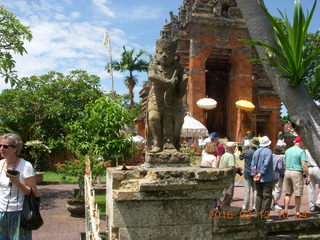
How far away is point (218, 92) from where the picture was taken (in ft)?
80.7

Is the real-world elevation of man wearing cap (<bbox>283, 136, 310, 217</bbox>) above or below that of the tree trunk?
below

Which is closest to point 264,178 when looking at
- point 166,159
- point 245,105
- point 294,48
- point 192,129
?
point 166,159

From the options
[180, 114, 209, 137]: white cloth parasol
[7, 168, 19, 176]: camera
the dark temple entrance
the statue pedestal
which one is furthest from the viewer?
the dark temple entrance

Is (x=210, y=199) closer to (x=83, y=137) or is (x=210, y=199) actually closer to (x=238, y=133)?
(x=83, y=137)

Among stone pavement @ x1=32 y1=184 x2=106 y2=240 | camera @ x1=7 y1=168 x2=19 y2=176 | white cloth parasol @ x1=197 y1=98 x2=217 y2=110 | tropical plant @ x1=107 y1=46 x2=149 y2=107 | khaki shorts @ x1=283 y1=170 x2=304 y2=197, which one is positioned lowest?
stone pavement @ x1=32 y1=184 x2=106 y2=240

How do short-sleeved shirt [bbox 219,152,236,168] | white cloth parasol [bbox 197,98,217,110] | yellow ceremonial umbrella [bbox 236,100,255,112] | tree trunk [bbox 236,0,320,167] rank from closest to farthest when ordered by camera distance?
tree trunk [bbox 236,0,320,167]
short-sleeved shirt [bbox 219,152,236,168]
white cloth parasol [bbox 197,98,217,110]
yellow ceremonial umbrella [bbox 236,100,255,112]

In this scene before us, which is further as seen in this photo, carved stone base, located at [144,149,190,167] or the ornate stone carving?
the ornate stone carving

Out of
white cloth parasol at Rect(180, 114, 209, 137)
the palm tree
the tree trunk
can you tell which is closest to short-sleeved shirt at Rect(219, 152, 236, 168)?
the tree trunk

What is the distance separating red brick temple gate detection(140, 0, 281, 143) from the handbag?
1648 cm

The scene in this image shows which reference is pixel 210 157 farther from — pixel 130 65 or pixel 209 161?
pixel 130 65

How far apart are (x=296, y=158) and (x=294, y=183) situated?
556mm

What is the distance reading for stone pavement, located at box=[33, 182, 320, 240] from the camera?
7.55 meters

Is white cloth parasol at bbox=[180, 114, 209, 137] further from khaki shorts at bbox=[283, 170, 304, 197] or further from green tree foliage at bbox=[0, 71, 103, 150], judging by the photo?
khaki shorts at bbox=[283, 170, 304, 197]

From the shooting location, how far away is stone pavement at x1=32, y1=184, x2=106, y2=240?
7.59m
